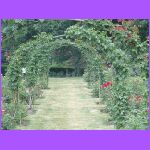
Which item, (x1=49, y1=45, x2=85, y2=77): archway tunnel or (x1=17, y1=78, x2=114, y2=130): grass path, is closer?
A: (x1=17, y1=78, x2=114, y2=130): grass path

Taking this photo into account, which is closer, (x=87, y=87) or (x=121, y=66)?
(x=121, y=66)

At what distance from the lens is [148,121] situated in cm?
937

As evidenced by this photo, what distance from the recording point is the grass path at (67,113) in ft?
35.1

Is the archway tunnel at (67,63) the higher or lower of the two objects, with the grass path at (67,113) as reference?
higher

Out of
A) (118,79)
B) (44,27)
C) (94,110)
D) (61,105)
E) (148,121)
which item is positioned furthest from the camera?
(44,27)

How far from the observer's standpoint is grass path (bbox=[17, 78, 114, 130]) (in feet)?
35.1

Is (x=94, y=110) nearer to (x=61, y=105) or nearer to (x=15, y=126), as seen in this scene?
(x=61, y=105)

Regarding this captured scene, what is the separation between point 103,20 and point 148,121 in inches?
95.7

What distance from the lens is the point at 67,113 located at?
12.5 m

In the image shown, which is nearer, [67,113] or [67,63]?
[67,113]

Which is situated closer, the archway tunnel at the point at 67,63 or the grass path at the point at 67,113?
the grass path at the point at 67,113

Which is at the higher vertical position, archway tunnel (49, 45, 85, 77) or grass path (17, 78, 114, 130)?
archway tunnel (49, 45, 85, 77)

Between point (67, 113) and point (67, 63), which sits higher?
point (67, 63)

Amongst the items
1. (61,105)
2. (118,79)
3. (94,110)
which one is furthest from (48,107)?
(118,79)
